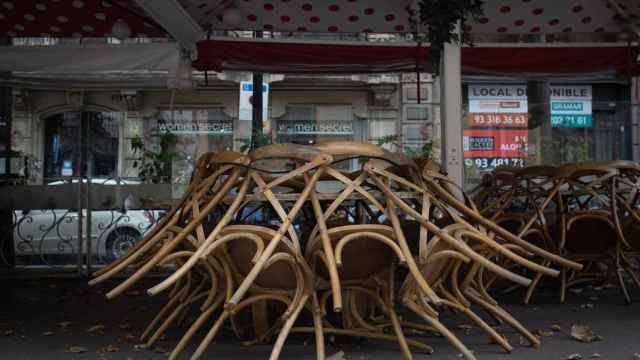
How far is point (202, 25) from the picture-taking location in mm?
7098

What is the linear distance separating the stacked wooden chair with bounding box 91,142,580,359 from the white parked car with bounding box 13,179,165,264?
448 centimetres

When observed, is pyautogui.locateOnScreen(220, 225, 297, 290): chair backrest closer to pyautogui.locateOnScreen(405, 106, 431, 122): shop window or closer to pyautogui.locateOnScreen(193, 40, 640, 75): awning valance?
pyautogui.locateOnScreen(193, 40, 640, 75): awning valance

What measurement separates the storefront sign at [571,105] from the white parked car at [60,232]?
6.89m

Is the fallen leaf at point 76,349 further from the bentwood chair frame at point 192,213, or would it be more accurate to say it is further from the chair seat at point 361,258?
the chair seat at point 361,258

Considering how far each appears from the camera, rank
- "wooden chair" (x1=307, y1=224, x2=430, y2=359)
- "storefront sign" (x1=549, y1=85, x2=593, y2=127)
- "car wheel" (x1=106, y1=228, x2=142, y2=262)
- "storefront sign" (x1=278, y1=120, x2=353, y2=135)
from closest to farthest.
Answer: "wooden chair" (x1=307, y1=224, x2=430, y2=359) → "car wheel" (x1=106, y1=228, x2=142, y2=262) → "storefront sign" (x1=549, y1=85, x2=593, y2=127) → "storefront sign" (x1=278, y1=120, x2=353, y2=135)

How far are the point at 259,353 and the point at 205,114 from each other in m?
11.4

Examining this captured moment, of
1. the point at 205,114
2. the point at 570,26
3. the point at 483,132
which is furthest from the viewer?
the point at 205,114

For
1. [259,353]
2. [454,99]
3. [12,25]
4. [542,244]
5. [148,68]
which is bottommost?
[259,353]

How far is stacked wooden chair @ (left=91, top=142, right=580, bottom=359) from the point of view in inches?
134

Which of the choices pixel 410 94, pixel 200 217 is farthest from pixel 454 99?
pixel 410 94

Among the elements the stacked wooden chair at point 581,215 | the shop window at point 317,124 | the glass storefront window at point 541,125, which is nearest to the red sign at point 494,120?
the glass storefront window at point 541,125

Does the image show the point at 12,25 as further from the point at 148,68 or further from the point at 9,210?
the point at 9,210

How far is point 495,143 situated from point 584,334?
681 cm

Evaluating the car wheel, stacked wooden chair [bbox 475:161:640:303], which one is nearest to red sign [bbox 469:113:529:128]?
stacked wooden chair [bbox 475:161:640:303]
